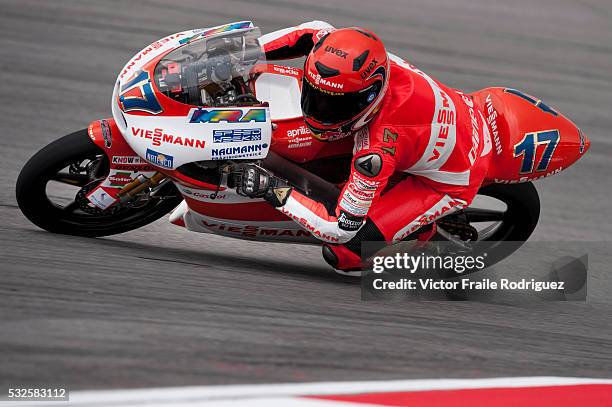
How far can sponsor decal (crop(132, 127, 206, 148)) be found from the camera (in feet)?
13.6

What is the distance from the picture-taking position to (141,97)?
4137 mm

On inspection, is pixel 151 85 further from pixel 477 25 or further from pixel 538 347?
pixel 477 25

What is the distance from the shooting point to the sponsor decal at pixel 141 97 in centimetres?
414

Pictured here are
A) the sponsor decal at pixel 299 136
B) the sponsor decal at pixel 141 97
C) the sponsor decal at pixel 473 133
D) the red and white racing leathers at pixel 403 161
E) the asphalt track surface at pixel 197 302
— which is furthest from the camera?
the sponsor decal at pixel 473 133

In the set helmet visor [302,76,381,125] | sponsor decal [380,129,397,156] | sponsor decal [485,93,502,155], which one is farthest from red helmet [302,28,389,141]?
sponsor decal [485,93,502,155]

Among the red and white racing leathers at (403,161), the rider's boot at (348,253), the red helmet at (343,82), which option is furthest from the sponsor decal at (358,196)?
the rider's boot at (348,253)

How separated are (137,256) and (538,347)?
2148 millimetres

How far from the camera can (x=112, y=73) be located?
7887mm

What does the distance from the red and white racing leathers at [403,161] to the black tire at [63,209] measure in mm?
849

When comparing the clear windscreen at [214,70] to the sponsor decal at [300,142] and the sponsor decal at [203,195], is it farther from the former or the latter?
the sponsor decal at [203,195]

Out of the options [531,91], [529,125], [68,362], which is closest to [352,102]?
[529,125]

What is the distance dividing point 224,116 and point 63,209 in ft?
3.72

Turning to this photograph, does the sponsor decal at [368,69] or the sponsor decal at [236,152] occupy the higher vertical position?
the sponsor decal at [368,69]

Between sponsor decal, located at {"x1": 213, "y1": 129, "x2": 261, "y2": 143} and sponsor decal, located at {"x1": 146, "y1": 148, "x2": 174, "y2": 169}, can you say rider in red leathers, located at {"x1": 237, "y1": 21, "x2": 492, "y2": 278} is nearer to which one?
sponsor decal, located at {"x1": 213, "y1": 129, "x2": 261, "y2": 143}
